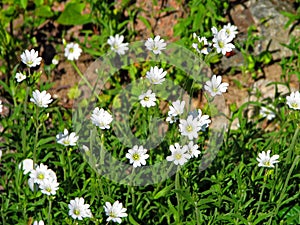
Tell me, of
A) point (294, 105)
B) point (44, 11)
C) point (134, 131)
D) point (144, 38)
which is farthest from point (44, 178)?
point (44, 11)

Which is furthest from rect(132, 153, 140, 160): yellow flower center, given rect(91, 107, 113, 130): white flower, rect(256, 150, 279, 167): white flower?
rect(256, 150, 279, 167): white flower

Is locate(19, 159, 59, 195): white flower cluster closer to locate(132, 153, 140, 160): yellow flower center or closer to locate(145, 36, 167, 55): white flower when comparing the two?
locate(132, 153, 140, 160): yellow flower center

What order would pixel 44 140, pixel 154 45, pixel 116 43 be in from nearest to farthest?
1. pixel 154 45
2. pixel 44 140
3. pixel 116 43

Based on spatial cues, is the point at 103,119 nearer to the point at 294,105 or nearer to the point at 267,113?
the point at 294,105

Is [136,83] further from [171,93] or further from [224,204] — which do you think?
[224,204]

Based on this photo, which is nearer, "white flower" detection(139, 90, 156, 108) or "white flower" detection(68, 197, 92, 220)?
"white flower" detection(68, 197, 92, 220)
